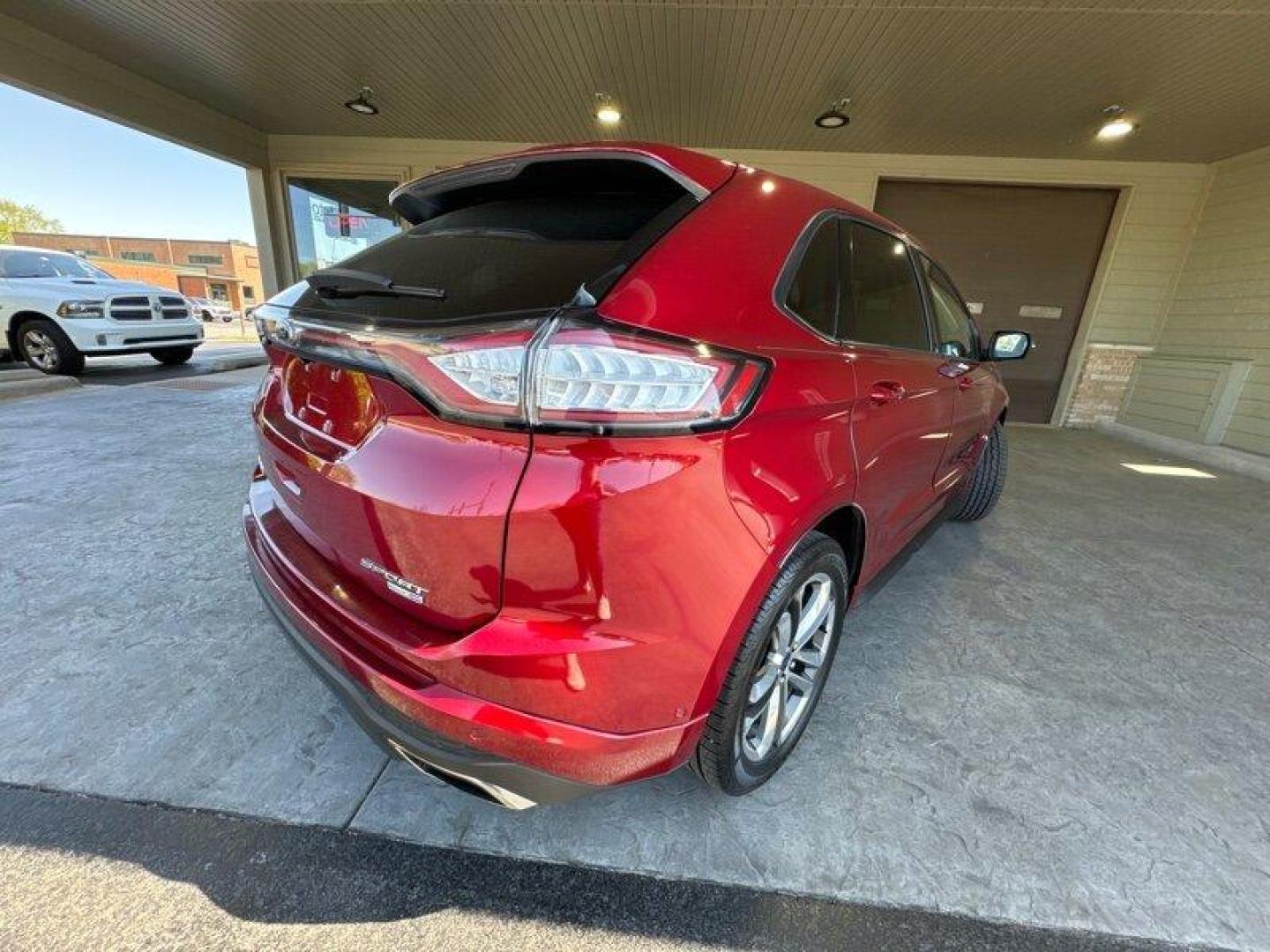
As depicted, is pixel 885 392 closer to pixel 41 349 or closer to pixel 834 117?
pixel 834 117

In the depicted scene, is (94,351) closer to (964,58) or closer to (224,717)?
(224,717)

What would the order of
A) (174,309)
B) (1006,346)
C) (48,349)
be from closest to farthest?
(1006,346) < (48,349) < (174,309)

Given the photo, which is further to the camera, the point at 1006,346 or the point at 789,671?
the point at 1006,346

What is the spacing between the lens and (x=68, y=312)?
697 centimetres

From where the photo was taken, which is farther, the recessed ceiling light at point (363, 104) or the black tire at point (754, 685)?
the recessed ceiling light at point (363, 104)

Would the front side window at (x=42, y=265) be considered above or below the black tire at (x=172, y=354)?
above

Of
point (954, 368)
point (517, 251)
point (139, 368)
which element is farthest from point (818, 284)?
Result: point (139, 368)

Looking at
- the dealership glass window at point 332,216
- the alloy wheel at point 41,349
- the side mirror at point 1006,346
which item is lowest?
the alloy wheel at point 41,349

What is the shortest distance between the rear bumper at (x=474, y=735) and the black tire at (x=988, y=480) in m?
2.84

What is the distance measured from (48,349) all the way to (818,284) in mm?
9975

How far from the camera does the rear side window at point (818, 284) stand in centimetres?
127

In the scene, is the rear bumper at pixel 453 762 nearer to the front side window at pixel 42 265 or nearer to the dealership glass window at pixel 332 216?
the dealership glass window at pixel 332 216

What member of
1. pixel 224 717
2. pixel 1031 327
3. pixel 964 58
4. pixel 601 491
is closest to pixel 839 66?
pixel 964 58

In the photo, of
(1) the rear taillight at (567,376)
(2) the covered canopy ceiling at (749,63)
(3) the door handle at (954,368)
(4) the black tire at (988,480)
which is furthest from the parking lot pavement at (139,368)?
(4) the black tire at (988,480)
